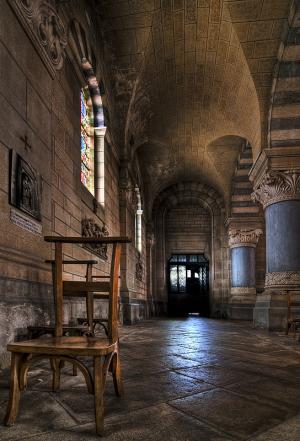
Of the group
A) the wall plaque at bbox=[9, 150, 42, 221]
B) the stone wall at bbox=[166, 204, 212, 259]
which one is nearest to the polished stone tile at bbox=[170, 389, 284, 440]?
the wall plaque at bbox=[9, 150, 42, 221]

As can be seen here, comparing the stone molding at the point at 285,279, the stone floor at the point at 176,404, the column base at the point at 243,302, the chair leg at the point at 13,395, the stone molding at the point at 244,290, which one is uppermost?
the stone molding at the point at 285,279

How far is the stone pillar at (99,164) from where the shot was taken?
312 inches

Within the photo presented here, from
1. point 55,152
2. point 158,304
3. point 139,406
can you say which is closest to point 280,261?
point 55,152

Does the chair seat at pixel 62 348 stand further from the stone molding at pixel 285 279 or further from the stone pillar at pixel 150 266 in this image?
the stone pillar at pixel 150 266

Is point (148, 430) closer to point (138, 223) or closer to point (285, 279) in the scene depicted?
point (285, 279)

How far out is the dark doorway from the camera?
60.4 ft

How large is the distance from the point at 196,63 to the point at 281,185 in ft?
12.4

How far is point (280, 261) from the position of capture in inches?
289

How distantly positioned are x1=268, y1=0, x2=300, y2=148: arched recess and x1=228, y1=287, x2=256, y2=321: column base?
6.98m

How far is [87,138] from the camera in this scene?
7855 mm

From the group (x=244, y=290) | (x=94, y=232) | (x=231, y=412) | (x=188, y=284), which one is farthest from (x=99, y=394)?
(x=188, y=284)

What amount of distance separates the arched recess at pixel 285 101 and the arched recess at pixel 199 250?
31.3ft

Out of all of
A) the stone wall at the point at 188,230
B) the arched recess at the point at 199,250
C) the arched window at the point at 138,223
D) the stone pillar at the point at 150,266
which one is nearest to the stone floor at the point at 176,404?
the arched window at the point at 138,223

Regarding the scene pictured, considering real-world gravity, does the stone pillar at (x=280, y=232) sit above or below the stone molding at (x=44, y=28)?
below
